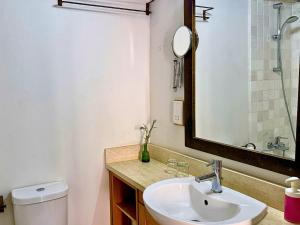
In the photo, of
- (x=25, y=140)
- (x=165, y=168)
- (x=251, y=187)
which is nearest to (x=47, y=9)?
(x=25, y=140)

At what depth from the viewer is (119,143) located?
221cm

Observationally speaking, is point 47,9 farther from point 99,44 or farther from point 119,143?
point 119,143

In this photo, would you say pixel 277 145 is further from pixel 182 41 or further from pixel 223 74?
pixel 182 41

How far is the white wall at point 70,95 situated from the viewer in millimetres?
1812

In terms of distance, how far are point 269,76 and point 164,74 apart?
88 cm

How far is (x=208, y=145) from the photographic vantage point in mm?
1690

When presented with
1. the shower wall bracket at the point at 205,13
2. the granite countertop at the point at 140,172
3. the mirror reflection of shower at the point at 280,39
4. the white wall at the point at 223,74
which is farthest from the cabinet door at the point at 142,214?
the shower wall bracket at the point at 205,13

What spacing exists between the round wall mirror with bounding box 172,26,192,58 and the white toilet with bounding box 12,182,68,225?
3.89 ft

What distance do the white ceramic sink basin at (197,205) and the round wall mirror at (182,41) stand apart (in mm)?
823

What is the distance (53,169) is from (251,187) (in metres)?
1.32

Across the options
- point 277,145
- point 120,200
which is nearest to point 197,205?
point 277,145

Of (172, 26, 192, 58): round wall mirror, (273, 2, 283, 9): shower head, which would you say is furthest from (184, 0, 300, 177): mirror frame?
(273, 2, 283, 9): shower head

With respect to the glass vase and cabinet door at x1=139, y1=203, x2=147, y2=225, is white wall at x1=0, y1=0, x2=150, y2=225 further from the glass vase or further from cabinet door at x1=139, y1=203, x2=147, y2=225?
cabinet door at x1=139, y1=203, x2=147, y2=225

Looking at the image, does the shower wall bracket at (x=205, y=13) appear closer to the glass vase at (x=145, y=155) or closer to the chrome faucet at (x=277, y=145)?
the chrome faucet at (x=277, y=145)
